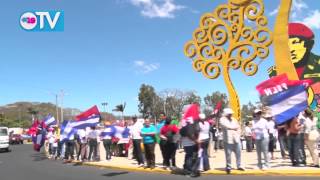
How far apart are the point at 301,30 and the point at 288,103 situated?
1892 centimetres

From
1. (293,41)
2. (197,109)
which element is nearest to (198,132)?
(197,109)

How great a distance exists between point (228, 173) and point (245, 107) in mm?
93048

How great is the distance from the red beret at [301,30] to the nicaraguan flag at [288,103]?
18.2 m

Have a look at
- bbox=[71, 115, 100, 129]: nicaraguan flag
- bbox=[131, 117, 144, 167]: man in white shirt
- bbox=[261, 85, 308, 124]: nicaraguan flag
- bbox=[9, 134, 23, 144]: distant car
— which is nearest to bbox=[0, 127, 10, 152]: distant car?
bbox=[71, 115, 100, 129]: nicaraguan flag

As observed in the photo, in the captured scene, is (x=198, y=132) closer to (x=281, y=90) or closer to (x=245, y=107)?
(x=281, y=90)

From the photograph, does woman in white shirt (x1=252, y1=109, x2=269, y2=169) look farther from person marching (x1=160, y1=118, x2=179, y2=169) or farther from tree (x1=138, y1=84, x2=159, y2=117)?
tree (x1=138, y1=84, x2=159, y2=117)

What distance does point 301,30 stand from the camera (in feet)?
105

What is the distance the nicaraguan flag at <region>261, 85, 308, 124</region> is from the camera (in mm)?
14289

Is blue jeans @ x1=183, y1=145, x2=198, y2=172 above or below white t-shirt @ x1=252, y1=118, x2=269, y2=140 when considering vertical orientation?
below

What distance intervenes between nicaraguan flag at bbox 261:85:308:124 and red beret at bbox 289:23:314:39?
18247 mm

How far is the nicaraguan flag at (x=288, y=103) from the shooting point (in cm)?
1429

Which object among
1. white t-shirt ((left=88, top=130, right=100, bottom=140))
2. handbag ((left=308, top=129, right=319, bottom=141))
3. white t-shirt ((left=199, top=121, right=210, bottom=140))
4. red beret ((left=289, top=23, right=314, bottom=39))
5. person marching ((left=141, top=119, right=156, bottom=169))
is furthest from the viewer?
red beret ((left=289, top=23, right=314, bottom=39))

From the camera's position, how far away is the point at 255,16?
2455 cm

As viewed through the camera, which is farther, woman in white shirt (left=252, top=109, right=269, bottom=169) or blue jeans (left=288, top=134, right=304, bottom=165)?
blue jeans (left=288, top=134, right=304, bottom=165)
